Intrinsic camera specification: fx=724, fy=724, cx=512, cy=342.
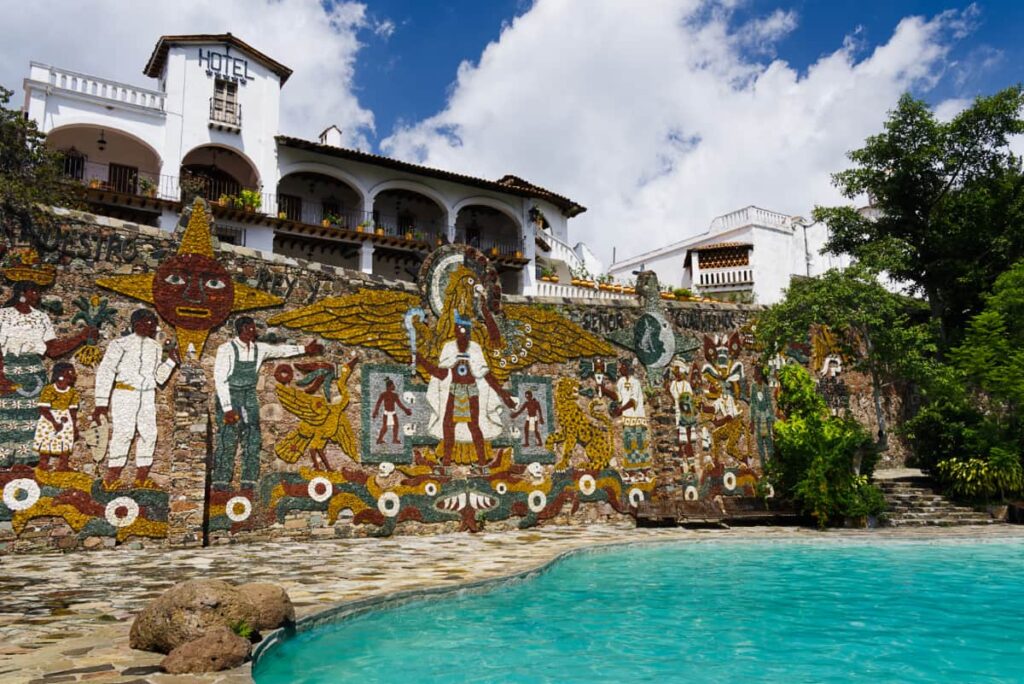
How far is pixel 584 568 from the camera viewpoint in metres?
9.80

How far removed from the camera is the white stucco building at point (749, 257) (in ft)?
98.0

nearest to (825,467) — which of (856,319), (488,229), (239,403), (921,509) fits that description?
(921,509)

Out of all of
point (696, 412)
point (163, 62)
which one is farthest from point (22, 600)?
point (163, 62)

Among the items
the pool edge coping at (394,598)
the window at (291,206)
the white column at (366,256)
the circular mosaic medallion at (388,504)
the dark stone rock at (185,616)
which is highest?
the window at (291,206)

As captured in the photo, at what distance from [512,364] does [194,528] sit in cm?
623

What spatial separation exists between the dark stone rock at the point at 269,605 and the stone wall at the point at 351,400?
5380 millimetres

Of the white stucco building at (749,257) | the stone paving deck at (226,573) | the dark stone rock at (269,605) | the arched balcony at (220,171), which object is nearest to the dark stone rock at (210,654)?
the stone paving deck at (226,573)

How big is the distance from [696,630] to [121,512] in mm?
7902

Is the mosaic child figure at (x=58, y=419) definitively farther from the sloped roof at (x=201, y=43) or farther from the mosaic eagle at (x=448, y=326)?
the sloped roof at (x=201, y=43)

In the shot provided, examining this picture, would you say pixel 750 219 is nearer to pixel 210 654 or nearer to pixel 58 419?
pixel 58 419

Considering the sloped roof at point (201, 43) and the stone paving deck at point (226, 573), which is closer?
the stone paving deck at point (226, 573)

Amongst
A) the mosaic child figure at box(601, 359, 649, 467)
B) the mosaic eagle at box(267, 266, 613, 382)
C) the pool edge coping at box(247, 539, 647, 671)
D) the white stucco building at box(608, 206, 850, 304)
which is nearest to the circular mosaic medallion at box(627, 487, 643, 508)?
the mosaic child figure at box(601, 359, 649, 467)

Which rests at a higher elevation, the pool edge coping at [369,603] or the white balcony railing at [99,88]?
the white balcony railing at [99,88]

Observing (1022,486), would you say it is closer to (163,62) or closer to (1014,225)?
(1014,225)
